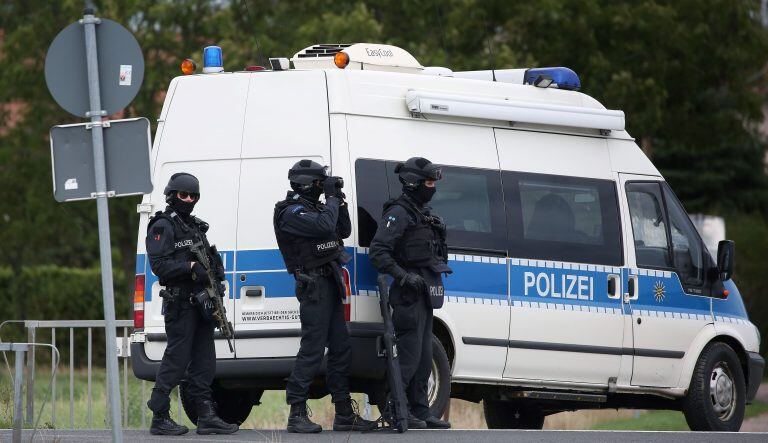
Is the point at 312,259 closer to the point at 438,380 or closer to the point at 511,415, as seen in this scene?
the point at 438,380

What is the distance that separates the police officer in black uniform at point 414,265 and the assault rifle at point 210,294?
101cm

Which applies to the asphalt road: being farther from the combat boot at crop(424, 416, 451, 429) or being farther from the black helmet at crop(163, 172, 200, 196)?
the black helmet at crop(163, 172, 200, 196)

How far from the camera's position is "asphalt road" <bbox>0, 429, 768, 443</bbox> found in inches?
371

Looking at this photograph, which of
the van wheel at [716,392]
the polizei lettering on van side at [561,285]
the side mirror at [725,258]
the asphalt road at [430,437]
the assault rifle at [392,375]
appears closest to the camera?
the asphalt road at [430,437]

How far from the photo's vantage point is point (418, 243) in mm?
10102

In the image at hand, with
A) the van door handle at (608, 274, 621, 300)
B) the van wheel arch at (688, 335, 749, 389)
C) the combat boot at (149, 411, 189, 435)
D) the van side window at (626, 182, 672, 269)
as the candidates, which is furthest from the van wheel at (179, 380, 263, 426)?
the van wheel arch at (688, 335, 749, 389)

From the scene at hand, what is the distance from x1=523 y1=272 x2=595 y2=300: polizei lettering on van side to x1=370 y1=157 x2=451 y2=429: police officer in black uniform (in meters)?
1.04

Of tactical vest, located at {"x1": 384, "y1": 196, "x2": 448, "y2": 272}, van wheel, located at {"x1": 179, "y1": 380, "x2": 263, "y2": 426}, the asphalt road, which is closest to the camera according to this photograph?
the asphalt road

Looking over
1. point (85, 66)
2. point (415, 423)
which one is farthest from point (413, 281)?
point (85, 66)

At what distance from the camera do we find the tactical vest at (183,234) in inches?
382

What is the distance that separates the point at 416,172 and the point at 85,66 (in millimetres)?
2989

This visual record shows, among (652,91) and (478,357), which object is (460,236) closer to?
(478,357)

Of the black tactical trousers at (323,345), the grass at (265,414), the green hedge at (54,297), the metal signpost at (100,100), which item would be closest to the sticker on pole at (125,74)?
the metal signpost at (100,100)

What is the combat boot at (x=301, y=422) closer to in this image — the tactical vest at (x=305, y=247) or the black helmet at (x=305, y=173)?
the tactical vest at (x=305, y=247)
